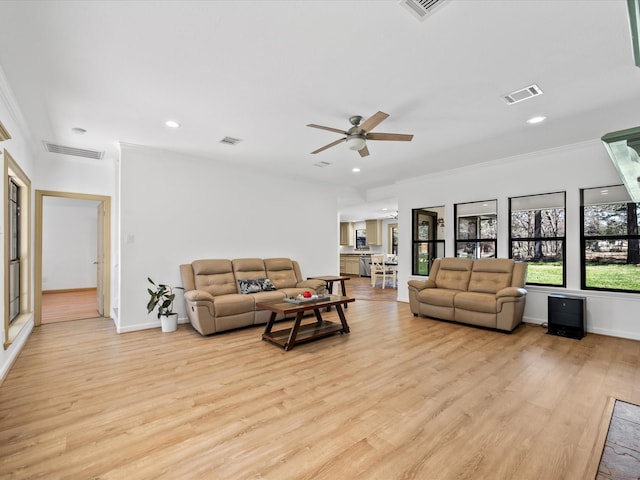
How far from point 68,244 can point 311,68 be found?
863 cm

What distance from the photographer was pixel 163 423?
2150 millimetres

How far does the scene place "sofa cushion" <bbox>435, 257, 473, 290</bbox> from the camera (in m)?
5.23

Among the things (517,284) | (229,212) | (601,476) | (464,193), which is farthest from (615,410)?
(229,212)

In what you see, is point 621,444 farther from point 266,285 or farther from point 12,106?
point 12,106

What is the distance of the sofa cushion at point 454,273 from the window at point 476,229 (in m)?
0.57

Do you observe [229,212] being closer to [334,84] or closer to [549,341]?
[334,84]

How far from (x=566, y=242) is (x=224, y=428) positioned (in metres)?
5.15

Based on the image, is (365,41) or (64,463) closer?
(64,463)

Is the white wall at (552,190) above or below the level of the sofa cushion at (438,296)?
above

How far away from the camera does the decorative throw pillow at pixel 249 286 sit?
4879 millimetres

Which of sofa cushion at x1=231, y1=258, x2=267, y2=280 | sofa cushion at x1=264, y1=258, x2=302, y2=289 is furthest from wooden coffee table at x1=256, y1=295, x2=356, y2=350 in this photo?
sofa cushion at x1=264, y1=258, x2=302, y2=289

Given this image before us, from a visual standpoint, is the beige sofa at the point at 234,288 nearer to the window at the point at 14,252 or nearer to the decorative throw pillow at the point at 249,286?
the decorative throw pillow at the point at 249,286

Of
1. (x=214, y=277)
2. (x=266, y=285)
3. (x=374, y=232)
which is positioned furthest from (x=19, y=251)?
(x=374, y=232)

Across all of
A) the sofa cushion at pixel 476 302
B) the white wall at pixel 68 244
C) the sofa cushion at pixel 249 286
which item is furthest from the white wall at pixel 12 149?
the sofa cushion at pixel 476 302
